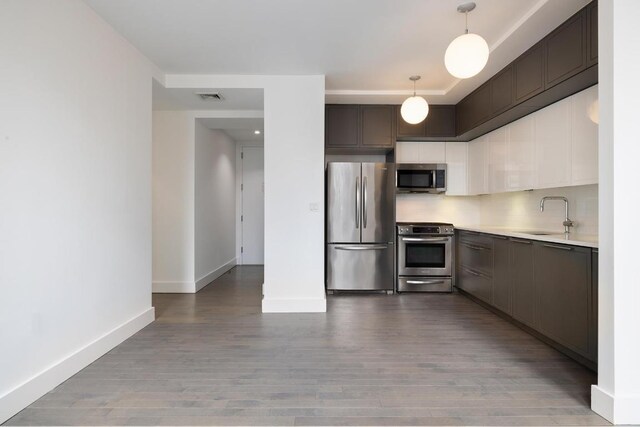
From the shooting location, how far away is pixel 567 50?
2598 millimetres

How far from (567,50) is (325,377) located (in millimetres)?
2926

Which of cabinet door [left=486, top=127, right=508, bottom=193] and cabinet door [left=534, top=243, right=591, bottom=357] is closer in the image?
cabinet door [left=534, top=243, right=591, bottom=357]

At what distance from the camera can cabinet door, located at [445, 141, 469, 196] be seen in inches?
196

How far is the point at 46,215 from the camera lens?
2131mm

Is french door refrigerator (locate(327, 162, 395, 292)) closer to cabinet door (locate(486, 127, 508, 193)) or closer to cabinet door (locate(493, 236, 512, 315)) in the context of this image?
cabinet door (locate(486, 127, 508, 193))

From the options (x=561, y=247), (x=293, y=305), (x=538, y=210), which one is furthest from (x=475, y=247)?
(x=293, y=305)

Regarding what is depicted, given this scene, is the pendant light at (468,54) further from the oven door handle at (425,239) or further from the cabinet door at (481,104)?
the oven door handle at (425,239)

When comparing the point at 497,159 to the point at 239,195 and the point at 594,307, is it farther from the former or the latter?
the point at 239,195

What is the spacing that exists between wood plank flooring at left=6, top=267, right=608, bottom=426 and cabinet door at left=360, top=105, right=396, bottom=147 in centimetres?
232
